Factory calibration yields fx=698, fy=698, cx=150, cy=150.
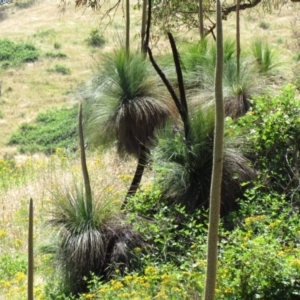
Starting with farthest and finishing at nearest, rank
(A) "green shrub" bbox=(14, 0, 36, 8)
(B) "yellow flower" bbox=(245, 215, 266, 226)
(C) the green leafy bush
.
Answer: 1. (A) "green shrub" bbox=(14, 0, 36, 8)
2. (C) the green leafy bush
3. (B) "yellow flower" bbox=(245, 215, 266, 226)

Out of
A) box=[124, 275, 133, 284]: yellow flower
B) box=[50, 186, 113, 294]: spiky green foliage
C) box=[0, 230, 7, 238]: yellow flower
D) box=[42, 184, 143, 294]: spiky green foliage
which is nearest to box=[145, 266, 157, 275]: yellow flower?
box=[124, 275, 133, 284]: yellow flower

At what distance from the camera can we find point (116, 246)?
5.48 metres

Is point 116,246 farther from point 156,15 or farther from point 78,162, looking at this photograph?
point 156,15

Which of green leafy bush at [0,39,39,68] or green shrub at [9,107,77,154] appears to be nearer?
green shrub at [9,107,77,154]

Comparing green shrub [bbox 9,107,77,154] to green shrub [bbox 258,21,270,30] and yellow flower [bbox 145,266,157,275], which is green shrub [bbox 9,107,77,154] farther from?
yellow flower [bbox 145,266,157,275]

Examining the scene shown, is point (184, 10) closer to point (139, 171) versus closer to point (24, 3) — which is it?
point (139, 171)

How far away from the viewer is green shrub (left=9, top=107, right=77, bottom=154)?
866 inches

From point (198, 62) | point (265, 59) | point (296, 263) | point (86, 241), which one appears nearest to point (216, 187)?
point (296, 263)

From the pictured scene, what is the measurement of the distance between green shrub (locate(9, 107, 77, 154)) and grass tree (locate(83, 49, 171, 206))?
14.3 metres

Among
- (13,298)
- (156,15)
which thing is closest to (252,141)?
(13,298)

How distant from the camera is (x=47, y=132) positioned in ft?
77.9

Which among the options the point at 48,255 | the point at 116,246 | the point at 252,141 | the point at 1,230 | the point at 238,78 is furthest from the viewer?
the point at 1,230

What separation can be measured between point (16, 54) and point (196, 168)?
2678 cm

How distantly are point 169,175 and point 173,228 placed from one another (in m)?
0.52
